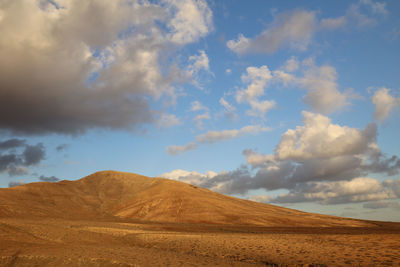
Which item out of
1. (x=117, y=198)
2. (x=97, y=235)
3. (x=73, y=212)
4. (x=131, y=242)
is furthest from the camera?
(x=117, y=198)

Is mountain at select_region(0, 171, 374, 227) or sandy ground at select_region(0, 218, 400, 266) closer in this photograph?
sandy ground at select_region(0, 218, 400, 266)

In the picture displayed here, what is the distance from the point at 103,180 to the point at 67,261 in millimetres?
116040

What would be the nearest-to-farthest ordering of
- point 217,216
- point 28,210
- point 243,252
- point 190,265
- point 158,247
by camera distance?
point 190,265
point 243,252
point 158,247
point 28,210
point 217,216

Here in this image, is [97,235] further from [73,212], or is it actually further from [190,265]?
[73,212]

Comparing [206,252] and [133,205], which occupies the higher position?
[133,205]

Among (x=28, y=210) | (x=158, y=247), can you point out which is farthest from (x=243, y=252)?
(x=28, y=210)

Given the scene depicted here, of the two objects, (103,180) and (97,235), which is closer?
(97,235)

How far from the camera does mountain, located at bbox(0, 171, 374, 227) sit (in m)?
82.5

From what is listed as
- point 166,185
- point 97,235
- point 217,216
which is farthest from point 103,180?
point 97,235

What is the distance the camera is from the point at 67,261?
21.6m

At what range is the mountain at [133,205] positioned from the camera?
271 ft

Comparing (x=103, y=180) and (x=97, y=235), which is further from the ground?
(x=103, y=180)

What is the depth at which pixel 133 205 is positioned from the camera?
102 meters

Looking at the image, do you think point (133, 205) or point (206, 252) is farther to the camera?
point (133, 205)
